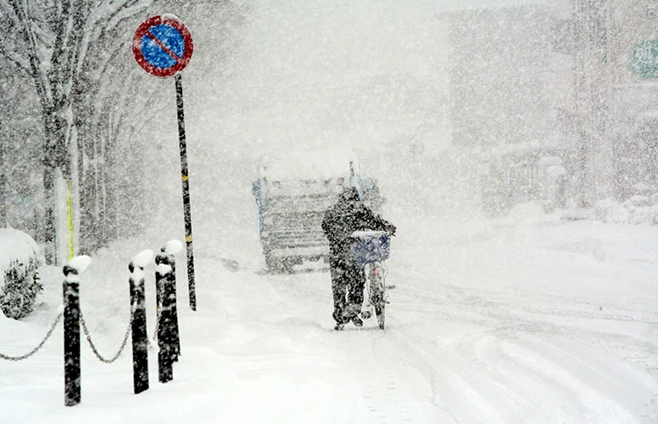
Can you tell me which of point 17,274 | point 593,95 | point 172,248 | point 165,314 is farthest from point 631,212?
point 165,314

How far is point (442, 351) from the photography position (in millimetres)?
6887

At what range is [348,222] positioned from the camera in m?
8.15

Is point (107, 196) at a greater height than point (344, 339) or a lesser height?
greater

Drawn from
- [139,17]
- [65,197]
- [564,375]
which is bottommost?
[564,375]

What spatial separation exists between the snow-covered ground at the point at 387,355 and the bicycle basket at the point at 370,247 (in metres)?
0.89

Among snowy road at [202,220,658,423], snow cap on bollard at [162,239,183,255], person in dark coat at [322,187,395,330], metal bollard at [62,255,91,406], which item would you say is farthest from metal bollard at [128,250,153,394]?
person in dark coat at [322,187,395,330]

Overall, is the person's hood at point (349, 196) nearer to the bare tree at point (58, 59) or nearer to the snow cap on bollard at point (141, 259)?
the snow cap on bollard at point (141, 259)

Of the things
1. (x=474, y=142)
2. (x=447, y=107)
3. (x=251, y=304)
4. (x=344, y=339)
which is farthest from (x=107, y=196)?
(x=447, y=107)

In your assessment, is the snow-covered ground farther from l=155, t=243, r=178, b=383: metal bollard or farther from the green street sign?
the green street sign

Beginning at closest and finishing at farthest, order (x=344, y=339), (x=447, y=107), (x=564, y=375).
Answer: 1. (x=564, y=375)
2. (x=344, y=339)
3. (x=447, y=107)

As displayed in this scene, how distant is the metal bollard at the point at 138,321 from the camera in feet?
15.5

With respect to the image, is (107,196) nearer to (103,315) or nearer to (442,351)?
(103,315)

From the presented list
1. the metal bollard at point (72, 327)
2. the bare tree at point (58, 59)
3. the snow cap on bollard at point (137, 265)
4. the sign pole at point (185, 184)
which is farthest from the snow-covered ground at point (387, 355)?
the bare tree at point (58, 59)

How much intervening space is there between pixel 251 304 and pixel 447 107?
3674 centimetres
